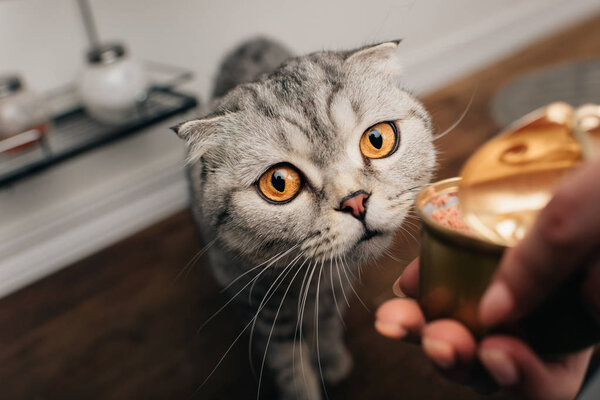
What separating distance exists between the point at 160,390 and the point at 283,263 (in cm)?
35

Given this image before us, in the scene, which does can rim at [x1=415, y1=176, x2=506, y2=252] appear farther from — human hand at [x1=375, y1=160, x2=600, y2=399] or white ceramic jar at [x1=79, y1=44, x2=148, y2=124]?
white ceramic jar at [x1=79, y1=44, x2=148, y2=124]

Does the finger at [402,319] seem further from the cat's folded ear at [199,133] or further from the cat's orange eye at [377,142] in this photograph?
the cat's folded ear at [199,133]

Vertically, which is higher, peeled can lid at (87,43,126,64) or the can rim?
the can rim

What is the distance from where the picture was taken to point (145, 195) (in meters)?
1.28

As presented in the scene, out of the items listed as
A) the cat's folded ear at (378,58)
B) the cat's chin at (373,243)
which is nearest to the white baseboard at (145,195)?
the cat's folded ear at (378,58)

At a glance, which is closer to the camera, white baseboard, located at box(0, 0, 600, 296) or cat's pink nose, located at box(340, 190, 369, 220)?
cat's pink nose, located at box(340, 190, 369, 220)

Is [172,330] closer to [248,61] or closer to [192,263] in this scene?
[192,263]

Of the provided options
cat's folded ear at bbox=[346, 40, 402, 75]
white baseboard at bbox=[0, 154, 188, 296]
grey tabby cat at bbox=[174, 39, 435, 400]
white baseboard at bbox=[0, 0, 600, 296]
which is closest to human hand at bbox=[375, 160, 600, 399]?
grey tabby cat at bbox=[174, 39, 435, 400]

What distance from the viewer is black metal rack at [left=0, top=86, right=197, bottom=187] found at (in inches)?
38.1

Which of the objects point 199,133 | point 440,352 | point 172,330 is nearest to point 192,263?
point 172,330

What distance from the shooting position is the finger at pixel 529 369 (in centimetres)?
28

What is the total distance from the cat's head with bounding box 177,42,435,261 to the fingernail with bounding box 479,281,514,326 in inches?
6.5

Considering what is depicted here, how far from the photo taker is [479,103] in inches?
27.3

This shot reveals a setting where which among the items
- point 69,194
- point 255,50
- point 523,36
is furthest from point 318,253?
point 69,194
